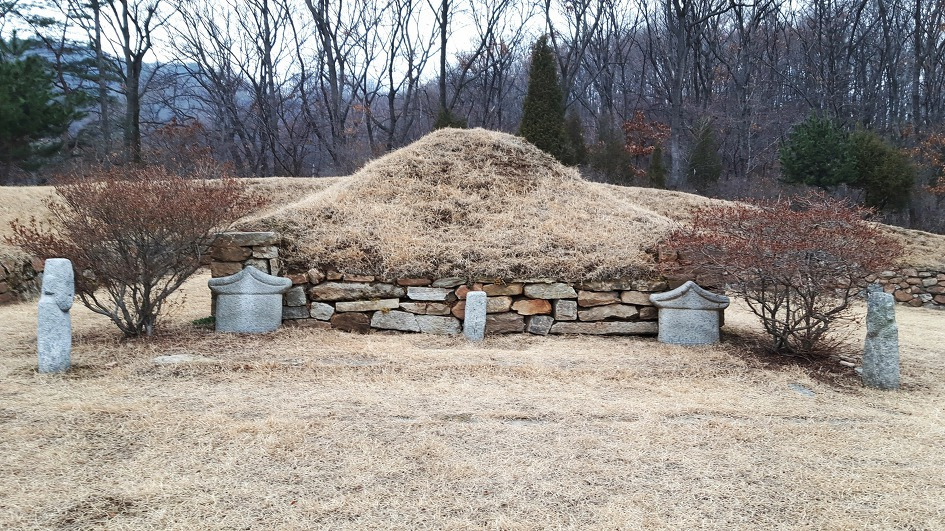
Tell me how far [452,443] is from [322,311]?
3485 millimetres

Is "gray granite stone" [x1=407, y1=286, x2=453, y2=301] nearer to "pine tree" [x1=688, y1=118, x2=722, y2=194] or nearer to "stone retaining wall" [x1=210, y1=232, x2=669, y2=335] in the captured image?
"stone retaining wall" [x1=210, y1=232, x2=669, y2=335]

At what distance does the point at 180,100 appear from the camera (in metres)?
25.1

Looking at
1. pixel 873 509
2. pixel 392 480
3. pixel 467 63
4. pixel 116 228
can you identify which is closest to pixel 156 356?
pixel 116 228

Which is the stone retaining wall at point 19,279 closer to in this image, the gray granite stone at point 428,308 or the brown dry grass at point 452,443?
the brown dry grass at point 452,443

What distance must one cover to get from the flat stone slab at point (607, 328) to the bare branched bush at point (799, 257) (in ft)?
3.19

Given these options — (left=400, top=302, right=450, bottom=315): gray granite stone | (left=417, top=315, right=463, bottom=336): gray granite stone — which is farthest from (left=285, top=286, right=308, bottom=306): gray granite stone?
(left=417, top=315, right=463, bottom=336): gray granite stone

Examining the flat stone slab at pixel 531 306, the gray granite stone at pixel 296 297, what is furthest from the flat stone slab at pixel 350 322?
the flat stone slab at pixel 531 306

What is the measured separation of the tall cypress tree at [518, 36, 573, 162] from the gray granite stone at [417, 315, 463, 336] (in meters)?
9.10

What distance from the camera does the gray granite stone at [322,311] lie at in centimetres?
637

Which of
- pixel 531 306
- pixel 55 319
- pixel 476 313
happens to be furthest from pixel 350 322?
pixel 55 319

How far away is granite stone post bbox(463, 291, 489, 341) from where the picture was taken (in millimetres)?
6121

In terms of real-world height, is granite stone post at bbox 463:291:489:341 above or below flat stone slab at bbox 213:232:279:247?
below

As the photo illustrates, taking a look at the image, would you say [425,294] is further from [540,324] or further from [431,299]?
[540,324]

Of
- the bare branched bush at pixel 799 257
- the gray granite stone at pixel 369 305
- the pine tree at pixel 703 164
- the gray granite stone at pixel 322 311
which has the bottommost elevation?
the gray granite stone at pixel 322 311
